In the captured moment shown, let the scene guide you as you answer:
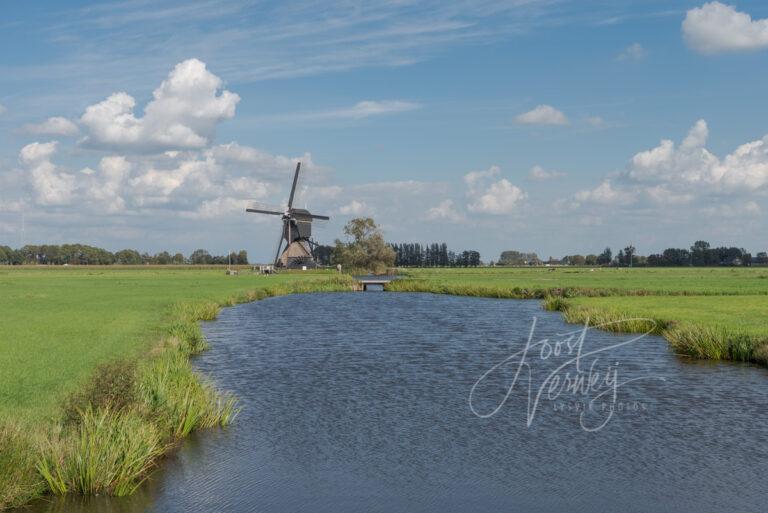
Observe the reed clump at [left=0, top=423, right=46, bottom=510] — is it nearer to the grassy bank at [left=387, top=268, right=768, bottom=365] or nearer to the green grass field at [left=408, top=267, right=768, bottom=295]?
the grassy bank at [left=387, top=268, right=768, bottom=365]

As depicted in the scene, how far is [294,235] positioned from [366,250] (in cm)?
1746

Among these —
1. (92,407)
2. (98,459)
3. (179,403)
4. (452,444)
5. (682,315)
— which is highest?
(682,315)

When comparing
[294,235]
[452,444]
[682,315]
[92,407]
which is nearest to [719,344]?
[682,315]

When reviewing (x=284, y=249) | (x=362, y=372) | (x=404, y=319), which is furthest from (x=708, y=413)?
(x=284, y=249)

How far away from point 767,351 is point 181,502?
21945mm

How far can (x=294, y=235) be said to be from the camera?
438 feet

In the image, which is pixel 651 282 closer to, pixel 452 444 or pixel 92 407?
pixel 452 444

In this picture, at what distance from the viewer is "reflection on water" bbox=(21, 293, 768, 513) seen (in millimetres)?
12352

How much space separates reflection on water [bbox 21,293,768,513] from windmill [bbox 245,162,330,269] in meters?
105

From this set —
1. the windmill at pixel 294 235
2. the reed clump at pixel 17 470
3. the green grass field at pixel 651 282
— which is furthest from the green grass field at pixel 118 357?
the windmill at pixel 294 235

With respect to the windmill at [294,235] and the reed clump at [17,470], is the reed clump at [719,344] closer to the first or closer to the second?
the reed clump at [17,470]

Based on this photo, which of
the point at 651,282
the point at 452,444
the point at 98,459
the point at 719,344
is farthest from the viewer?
the point at 651,282

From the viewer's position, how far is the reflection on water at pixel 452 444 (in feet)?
40.5

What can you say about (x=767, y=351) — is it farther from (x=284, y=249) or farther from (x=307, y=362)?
(x=284, y=249)
